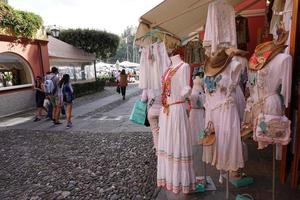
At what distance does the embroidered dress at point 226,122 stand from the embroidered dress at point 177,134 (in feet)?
1.05

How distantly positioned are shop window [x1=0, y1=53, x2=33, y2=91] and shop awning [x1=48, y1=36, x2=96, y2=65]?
2066 mm

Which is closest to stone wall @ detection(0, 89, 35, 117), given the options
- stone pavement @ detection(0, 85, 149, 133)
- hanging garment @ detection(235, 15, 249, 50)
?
stone pavement @ detection(0, 85, 149, 133)

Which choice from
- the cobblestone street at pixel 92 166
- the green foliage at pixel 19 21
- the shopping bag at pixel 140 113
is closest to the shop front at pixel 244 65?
the shopping bag at pixel 140 113

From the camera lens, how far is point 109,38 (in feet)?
69.9

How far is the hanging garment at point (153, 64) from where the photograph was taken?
397 cm

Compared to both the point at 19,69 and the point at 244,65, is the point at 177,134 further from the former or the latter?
the point at 19,69

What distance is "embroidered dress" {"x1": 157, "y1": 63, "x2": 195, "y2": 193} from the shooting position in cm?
340

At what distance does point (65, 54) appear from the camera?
17.2m

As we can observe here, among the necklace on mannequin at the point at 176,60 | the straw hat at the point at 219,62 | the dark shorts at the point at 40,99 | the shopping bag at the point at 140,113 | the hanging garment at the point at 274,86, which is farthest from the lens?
the dark shorts at the point at 40,99

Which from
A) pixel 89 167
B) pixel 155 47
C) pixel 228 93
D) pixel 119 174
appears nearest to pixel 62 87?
pixel 89 167

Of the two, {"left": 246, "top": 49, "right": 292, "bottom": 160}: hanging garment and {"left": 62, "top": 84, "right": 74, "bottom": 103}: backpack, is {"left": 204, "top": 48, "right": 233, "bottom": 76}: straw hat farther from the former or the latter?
{"left": 62, "top": 84, "right": 74, "bottom": 103}: backpack

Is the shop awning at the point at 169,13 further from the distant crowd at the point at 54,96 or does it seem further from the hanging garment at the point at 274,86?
the distant crowd at the point at 54,96

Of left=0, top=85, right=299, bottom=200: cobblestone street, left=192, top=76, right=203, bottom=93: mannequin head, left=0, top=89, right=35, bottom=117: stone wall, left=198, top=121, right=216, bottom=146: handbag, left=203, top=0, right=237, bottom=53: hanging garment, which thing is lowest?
left=0, top=85, right=299, bottom=200: cobblestone street

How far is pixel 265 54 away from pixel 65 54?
51.7 ft
